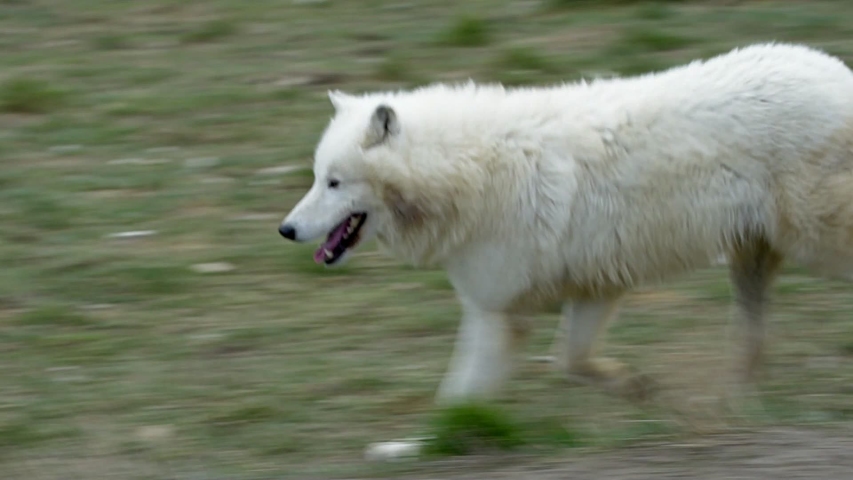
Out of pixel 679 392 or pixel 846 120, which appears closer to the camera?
pixel 846 120

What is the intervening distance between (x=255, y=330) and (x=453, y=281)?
1.21m

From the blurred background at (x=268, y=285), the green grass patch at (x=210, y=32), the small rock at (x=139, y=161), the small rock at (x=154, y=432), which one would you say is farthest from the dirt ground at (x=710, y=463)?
the green grass patch at (x=210, y=32)

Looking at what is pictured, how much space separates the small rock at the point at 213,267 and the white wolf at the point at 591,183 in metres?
1.60

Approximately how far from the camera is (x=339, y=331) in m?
6.29

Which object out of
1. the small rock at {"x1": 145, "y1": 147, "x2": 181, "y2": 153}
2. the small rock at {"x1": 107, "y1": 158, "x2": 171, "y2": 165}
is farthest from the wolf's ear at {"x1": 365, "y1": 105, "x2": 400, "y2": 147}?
the small rock at {"x1": 145, "y1": 147, "x2": 181, "y2": 153}

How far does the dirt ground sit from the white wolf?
0.74 metres

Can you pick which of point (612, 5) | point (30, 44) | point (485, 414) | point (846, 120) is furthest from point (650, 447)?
point (30, 44)

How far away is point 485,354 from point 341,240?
0.74 m

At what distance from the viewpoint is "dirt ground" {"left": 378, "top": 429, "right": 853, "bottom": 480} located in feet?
14.1

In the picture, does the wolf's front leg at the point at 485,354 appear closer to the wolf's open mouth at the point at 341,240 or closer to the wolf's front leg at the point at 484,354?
the wolf's front leg at the point at 484,354

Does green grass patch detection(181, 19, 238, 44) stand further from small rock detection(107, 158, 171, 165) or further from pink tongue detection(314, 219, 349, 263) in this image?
pink tongue detection(314, 219, 349, 263)

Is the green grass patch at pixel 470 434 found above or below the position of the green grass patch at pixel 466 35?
below

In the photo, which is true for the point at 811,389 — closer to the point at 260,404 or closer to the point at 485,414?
the point at 485,414

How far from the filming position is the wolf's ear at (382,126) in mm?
5230
